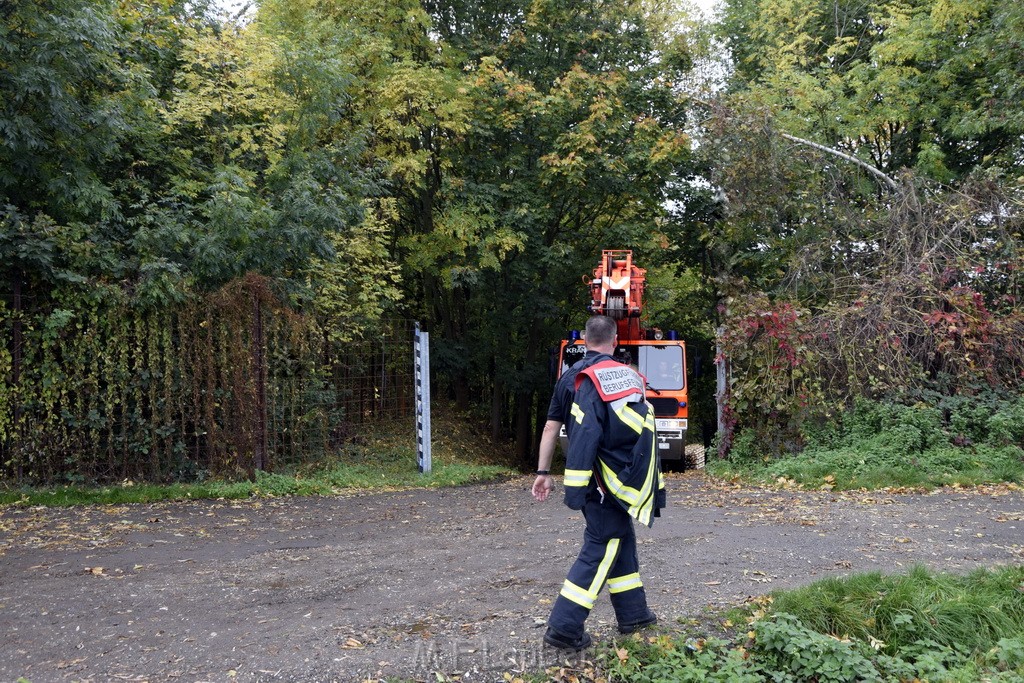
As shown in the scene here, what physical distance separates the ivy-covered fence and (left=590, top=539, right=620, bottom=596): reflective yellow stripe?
25.0 ft

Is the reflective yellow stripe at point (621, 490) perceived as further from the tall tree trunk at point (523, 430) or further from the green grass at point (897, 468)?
the tall tree trunk at point (523, 430)

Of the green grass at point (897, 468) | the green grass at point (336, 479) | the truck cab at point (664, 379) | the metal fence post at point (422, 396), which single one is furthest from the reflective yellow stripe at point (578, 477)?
the truck cab at point (664, 379)

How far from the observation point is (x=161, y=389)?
10.9 meters

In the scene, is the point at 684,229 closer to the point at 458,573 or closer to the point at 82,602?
the point at 458,573

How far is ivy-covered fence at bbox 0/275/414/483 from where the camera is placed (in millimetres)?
10047

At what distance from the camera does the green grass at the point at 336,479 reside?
32.4ft

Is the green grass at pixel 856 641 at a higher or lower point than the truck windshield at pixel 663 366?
lower

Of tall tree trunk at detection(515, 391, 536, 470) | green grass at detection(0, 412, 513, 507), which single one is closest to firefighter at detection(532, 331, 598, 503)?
green grass at detection(0, 412, 513, 507)

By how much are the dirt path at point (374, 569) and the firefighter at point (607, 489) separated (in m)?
0.30

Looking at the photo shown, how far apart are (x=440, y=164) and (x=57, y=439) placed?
972 centimetres

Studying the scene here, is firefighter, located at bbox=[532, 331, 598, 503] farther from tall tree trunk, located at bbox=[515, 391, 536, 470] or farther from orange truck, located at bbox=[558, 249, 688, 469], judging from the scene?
tall tree trunk, located at bbox=[515, 391, 536, 470]

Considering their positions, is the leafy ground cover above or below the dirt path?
above

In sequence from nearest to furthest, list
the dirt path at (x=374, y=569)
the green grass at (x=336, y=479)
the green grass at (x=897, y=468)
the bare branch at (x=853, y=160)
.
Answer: the dirt path at (x=374, y=569)
the green grass at (x=336, y=479)
the green grass at (x=897, y=468)
the bare branch at (x=853, y=160)

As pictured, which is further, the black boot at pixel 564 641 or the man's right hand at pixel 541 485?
the man's right hand at pixel 541 485
